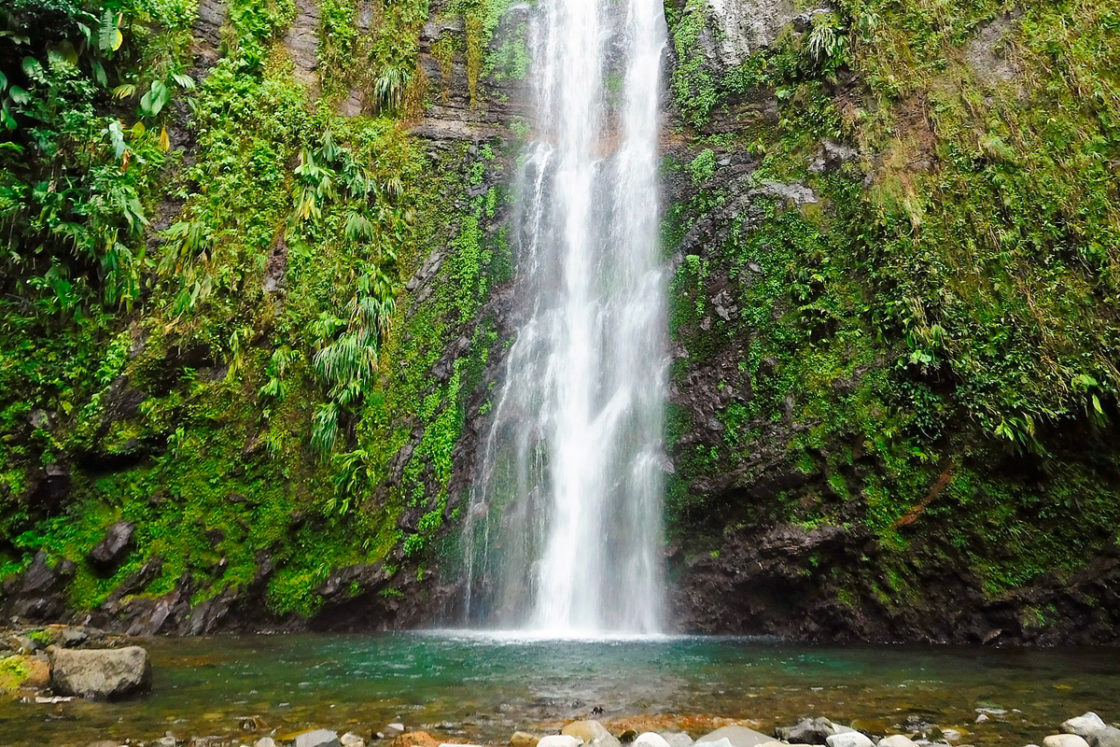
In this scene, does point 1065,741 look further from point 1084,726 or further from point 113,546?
point 113,546

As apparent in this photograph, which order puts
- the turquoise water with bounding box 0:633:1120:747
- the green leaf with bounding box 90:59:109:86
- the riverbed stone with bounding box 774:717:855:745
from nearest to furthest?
the riverbed stone with bounding box 774:717:855:745 → the turquoise water with bounding box 0:633:1120:747 → the green leaf with bounding box 90:59:109:86

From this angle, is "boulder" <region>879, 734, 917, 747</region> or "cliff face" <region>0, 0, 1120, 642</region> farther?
"cliff face" <region>0, 0, 1120, 642</region>

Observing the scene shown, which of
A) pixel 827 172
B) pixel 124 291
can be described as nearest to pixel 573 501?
pixel 827 172

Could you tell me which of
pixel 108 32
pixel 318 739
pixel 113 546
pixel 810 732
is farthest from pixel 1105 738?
pixel 108 32

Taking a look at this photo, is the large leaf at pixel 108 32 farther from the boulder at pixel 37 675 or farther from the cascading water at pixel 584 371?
the boulder at pixel 37 675

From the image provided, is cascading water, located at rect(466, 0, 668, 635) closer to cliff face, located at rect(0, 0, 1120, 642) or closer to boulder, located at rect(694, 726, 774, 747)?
cliff face, located at rect(0, 0, 1120, 642)

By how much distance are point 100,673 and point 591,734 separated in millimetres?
3803

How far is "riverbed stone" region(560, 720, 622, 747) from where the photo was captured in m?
3.55

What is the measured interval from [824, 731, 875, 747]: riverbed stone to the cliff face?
5.14m

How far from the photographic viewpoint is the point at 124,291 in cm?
931

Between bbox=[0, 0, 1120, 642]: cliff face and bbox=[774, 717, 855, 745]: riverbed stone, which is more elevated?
bbox=[0, 0, 1120, 642]: cliff face

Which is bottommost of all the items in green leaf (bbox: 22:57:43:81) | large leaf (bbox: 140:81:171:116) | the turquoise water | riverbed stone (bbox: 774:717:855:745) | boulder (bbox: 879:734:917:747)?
the turquoise water

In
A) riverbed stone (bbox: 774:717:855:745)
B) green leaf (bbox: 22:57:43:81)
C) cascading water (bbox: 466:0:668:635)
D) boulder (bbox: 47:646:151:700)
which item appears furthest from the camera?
cascading water (bbox: 466:0:668:635)

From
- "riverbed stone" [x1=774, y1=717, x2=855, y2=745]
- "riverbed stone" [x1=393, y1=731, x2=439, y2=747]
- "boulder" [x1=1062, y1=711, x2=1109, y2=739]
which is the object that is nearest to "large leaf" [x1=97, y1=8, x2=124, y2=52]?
"riverbed stone" [x1=393, y1=731, x2=439, y2=747]
